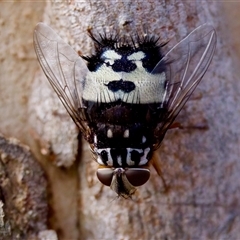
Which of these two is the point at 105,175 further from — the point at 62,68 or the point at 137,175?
the point at 62,68

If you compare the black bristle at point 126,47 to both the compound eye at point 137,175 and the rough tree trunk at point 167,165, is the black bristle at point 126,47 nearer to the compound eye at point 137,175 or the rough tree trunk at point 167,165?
the rough tree trunk at point 167,165

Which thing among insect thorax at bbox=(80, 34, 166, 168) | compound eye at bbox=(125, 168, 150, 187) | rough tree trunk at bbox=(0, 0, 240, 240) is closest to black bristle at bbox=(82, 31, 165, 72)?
insect thorax at bbox=(80, 34, 166, 168)

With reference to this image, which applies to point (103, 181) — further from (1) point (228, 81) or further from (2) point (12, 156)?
(1) point (228, 81)

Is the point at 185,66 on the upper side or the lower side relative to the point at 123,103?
upper

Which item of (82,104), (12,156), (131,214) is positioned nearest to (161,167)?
(131,214)

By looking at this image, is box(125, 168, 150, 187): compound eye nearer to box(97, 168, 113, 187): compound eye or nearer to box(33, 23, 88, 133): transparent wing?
box(97, 168, 113, 187): compound eye

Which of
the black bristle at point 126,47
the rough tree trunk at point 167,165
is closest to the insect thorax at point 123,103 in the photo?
the black bristle at point 126,47

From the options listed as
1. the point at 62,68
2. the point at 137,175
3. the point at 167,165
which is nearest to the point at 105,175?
the point at 137,175
